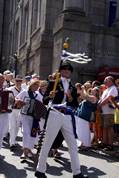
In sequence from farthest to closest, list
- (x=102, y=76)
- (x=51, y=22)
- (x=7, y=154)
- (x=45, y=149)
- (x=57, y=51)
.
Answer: (x=51, y=22) < (x=57, y=51) < (x=102, y=76) < (x=7, y=154) < (x=45, y=149)

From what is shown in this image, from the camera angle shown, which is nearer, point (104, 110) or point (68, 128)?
point (68, 128)

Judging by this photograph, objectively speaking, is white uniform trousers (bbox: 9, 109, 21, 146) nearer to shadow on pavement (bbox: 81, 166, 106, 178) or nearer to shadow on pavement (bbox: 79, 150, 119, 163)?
shadow on pavement (bbox: 79, 150, 119, 163)

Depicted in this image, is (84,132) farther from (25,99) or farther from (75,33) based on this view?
(75,33)

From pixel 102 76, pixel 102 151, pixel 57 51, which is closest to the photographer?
pixel 102 151

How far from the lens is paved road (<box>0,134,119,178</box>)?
9555 mm

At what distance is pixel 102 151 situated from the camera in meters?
12.6

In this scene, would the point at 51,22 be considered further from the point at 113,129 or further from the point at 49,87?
the point at 49,87

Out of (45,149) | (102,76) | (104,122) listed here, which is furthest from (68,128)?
(102,76)

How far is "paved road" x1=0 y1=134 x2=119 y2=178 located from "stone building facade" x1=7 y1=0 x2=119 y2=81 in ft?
31.3

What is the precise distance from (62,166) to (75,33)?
1152 centimetres

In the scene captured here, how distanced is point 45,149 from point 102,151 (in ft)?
13.0

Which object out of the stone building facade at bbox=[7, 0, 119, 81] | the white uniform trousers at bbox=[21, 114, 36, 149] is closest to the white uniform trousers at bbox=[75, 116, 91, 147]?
the white uniform trousers at bbox=[21, 114, 36, 149]

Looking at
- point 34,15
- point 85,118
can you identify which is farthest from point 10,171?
point 34,15

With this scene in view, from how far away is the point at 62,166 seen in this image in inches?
412
